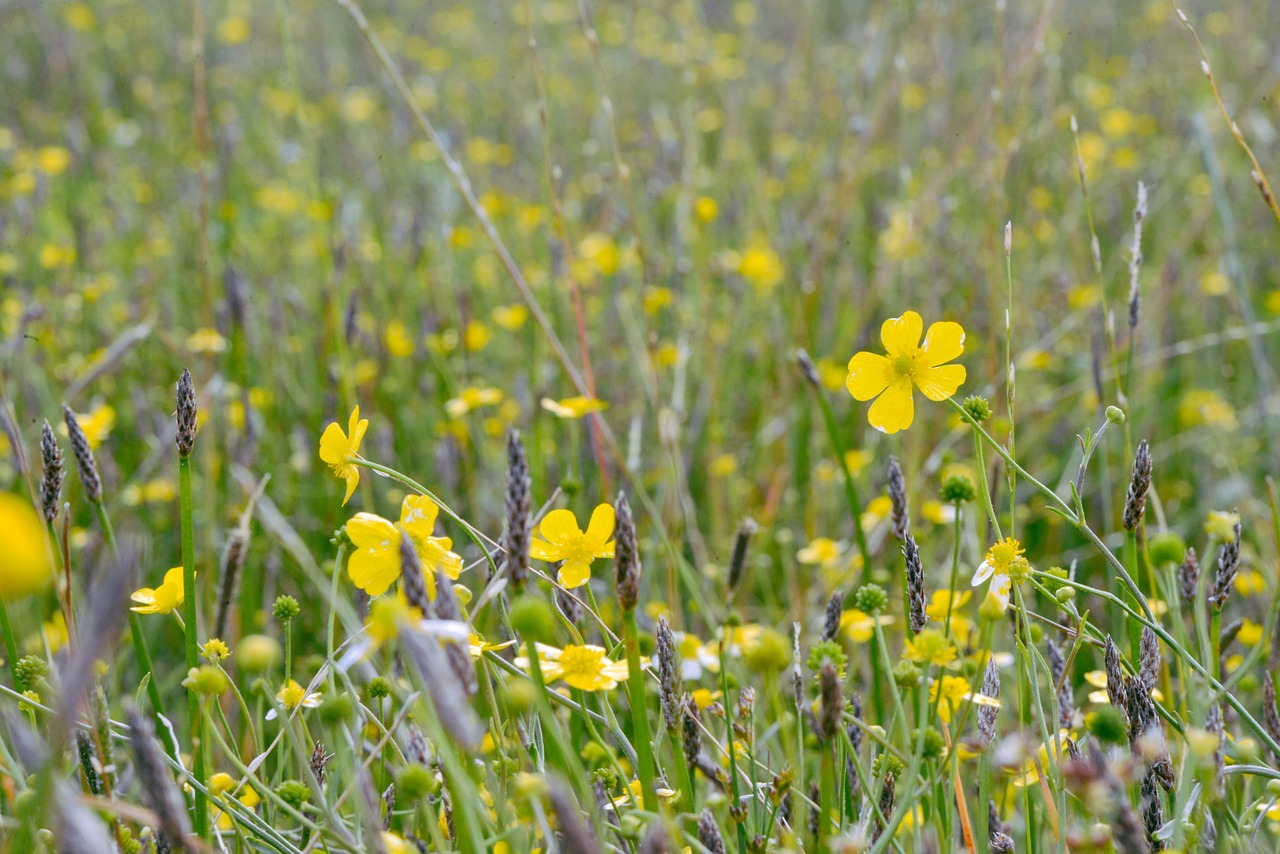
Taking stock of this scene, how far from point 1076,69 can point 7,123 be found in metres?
5.45

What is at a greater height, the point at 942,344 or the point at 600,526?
the point at 942,344

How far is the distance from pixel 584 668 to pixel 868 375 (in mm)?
397

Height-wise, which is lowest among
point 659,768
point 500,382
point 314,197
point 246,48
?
point 500,382

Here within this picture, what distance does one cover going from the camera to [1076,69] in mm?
5395

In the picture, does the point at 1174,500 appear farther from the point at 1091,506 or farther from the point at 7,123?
the point at 7,123

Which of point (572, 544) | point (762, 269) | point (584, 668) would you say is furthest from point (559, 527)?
point (762, 269)

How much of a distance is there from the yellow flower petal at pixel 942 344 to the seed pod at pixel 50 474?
818 mm

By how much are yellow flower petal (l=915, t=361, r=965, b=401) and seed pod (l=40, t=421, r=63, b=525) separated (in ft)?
2.67

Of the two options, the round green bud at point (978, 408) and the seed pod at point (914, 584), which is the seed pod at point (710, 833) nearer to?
the seed pod at point (914, 584)

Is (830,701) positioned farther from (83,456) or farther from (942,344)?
(83,456)

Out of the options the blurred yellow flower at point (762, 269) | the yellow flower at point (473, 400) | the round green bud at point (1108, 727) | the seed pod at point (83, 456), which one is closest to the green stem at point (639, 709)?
the round green bud at point (1108, 727)

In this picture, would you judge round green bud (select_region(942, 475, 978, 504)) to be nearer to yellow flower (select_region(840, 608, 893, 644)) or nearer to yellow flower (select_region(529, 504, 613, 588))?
yellow flower (select_region(840, 608, 893, 644))

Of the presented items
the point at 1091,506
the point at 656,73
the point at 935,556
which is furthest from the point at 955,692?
the point at 656,73

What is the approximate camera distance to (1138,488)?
3.03 ft
